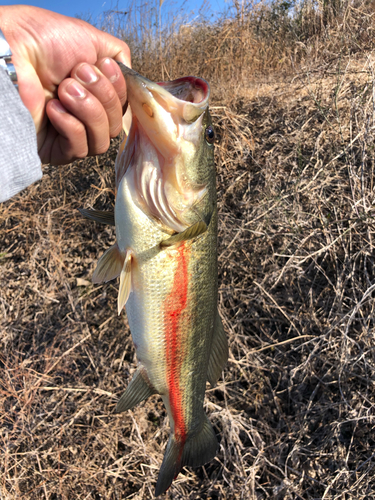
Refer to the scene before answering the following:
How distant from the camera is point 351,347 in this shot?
2.53 m

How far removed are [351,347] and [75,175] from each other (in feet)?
11.5

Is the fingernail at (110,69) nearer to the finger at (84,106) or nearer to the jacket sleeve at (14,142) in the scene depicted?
the finger at (84,106)

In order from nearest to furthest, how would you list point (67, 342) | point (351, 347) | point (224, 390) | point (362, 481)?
point (362, 481)
point (351, 347)
point (224, 390)
point (67, 342)

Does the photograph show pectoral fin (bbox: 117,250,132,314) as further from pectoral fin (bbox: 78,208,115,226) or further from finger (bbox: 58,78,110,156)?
finger (bbox: 58,78,110,156)

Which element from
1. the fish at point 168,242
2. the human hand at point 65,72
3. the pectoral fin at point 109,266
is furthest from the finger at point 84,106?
the pectoral fin at point 109,266

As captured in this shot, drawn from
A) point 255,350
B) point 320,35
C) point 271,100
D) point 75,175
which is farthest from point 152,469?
point 320,35

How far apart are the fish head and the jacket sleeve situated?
1.10 ft

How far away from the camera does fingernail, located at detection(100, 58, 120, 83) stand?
119 cm

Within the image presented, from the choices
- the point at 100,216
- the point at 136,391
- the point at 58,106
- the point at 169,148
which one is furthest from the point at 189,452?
the point at 58,106

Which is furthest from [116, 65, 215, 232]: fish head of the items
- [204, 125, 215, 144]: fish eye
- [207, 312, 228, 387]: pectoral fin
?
[207, 312, 228, 387]: pectoral fin

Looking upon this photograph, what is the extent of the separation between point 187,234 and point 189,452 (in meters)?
1.12

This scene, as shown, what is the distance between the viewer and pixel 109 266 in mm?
1307

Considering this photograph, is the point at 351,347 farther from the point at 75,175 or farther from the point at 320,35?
the point at 320,35

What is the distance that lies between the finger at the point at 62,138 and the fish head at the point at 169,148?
0.20m
